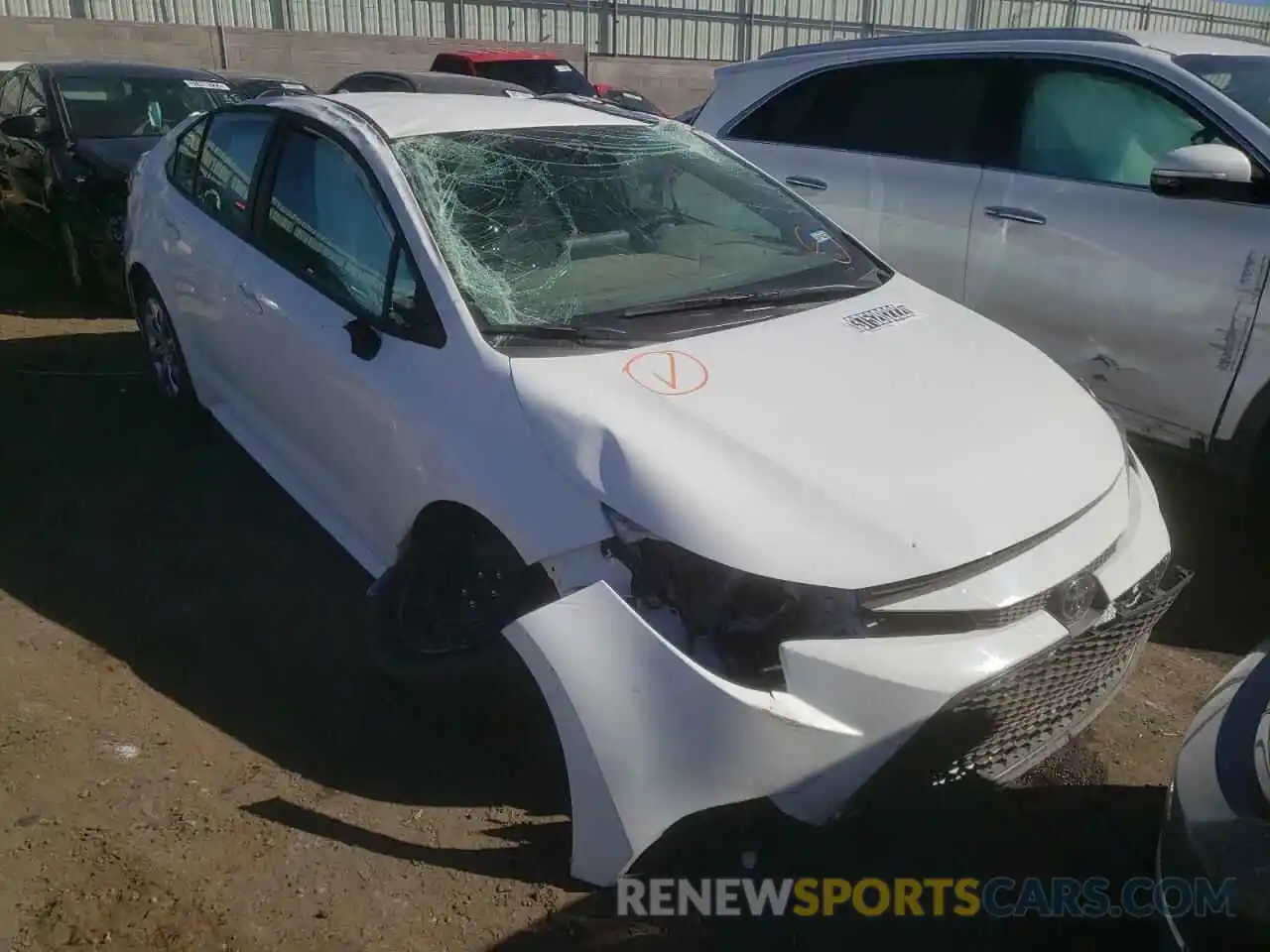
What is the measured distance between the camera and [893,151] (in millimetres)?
4938

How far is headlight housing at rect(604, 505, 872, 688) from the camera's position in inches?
89.4

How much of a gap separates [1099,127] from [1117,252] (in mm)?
582

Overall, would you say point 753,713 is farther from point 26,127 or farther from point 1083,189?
point 26,127

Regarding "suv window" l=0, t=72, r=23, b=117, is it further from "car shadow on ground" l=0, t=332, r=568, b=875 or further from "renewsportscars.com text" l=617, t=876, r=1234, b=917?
"renewsportscars.com text" l=617, t=876, r=1234, b=917

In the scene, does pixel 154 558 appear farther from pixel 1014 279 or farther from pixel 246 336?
pixel 1014 279

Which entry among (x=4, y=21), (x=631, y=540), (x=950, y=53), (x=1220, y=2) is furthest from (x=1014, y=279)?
(x=1220, y=2)

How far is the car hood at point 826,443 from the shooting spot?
2314mm

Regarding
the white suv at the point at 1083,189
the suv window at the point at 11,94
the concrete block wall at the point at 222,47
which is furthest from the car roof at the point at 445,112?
the concrete block wall at the point at 222,47

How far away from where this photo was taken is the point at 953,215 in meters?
4.61

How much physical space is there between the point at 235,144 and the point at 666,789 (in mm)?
3253

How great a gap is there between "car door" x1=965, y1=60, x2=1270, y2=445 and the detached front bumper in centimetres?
198

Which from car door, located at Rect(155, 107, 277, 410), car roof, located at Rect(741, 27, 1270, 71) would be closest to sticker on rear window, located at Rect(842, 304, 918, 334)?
car roof, located at Rect(741, 27, 1270, 71)

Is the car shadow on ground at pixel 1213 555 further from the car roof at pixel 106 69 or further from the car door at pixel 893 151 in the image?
the car roof at pixel 106 69

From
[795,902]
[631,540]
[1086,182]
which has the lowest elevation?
[795,902]
